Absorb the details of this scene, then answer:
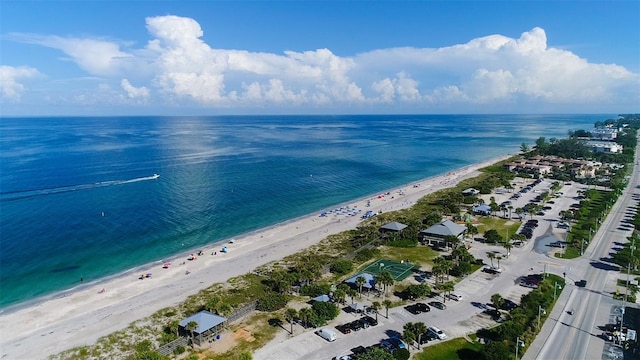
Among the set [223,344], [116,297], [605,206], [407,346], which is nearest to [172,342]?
[223,344]

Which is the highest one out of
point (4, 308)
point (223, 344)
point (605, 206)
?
point (605, 206)

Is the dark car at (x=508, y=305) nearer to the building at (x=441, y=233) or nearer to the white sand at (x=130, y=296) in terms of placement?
the building at (x=441, y=233)

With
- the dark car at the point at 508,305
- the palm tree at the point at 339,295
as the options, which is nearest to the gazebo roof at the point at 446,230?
the dark car at the point at 508,305

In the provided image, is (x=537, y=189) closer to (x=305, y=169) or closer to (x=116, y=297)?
(x=305, y=169)

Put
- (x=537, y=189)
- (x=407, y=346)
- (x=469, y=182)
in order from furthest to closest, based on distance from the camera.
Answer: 1. (x=469, y=182)
2. (x=537, y=189)
3. (x=407, y=346)

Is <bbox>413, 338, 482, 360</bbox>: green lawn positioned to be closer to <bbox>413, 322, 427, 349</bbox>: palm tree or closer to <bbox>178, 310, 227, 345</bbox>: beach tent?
<bbox>413, 322, 427, 349</bbox>: palm tree

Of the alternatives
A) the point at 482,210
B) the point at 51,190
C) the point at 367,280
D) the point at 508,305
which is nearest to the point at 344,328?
the point at 367,280
